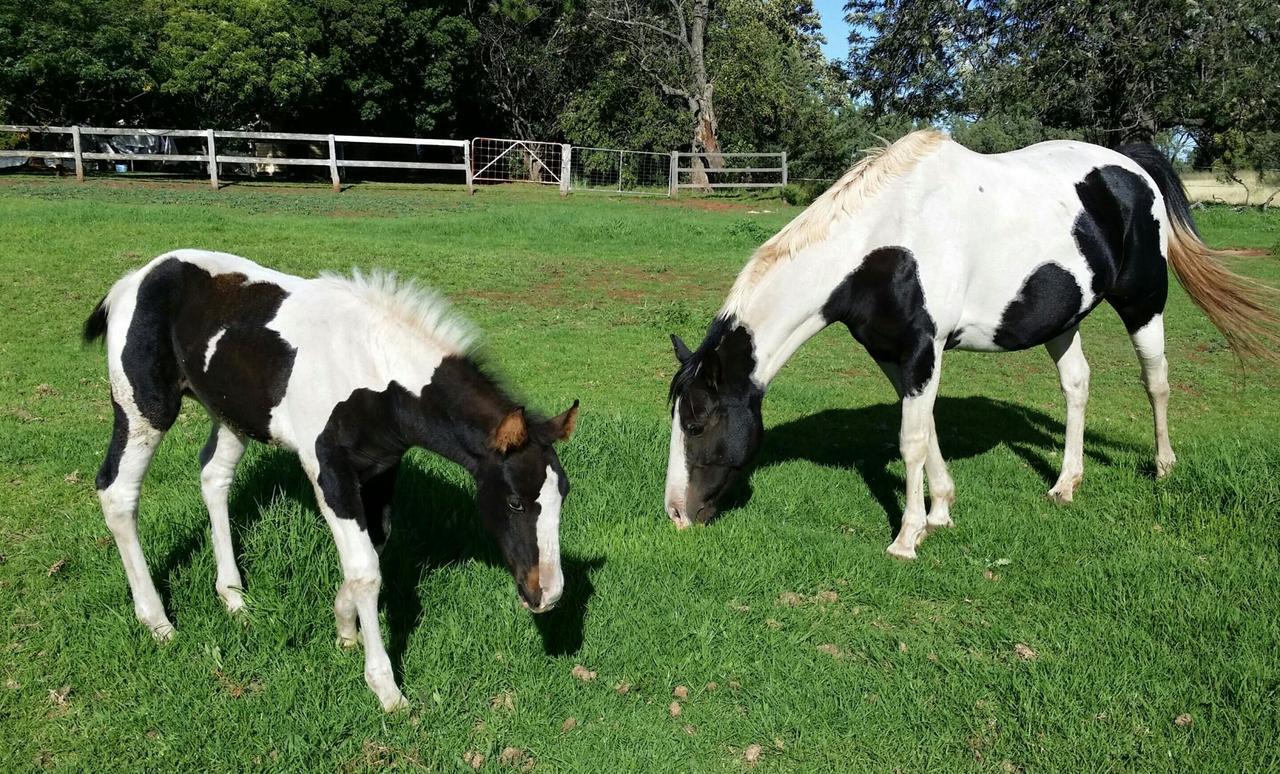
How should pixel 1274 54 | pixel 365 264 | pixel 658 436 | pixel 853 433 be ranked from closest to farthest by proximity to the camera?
pixel 658 436 < pixel 853 433 < pixel 365 264 < pixel 1274 54

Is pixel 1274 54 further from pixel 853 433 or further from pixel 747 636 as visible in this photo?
pixel 747 636

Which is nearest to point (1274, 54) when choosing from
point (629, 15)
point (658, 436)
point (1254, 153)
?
point (1254, 153)

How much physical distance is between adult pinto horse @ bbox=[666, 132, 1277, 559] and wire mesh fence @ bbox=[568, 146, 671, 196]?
2703 cm

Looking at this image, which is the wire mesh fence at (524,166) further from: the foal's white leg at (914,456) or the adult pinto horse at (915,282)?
the foal's white leg at (914,456)

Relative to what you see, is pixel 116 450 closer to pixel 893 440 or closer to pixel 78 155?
pixel 893 440

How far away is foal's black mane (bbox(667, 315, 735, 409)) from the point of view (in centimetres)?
503

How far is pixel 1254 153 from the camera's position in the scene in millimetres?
27031

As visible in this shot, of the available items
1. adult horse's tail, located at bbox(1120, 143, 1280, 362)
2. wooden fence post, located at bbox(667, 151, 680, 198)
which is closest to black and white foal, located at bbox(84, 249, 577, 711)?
adult horse's tail, located at bbox(1120, 143, 1280, 362)

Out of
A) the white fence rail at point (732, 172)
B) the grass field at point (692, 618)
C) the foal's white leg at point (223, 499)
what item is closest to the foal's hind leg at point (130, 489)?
the grass field at point (692, 618)

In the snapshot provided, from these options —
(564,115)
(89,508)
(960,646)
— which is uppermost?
(564,115)

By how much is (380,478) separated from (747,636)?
6.19ft

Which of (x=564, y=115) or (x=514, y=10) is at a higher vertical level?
(x=514, y=10)

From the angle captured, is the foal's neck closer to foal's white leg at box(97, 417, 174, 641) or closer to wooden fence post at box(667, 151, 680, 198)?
foal's white leg at box(97, 417, 174, 641)

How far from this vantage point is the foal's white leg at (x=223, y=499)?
4090 millimetres
